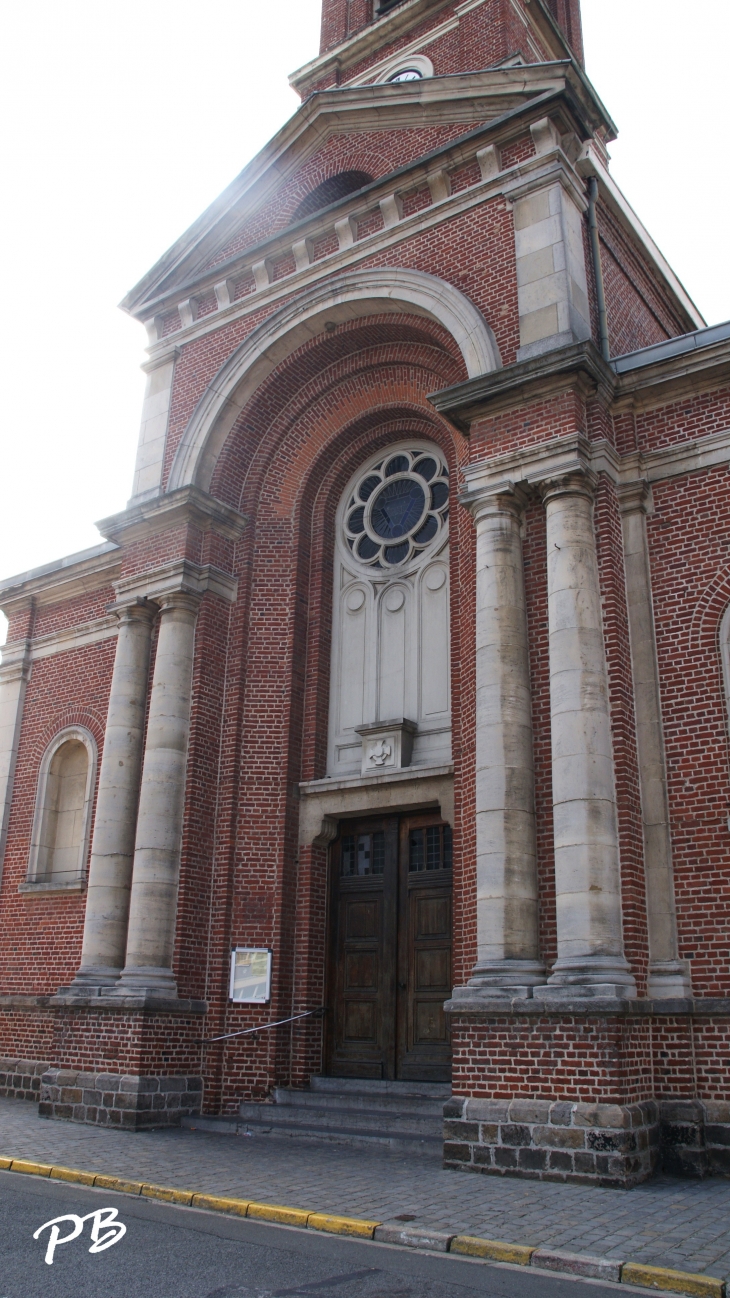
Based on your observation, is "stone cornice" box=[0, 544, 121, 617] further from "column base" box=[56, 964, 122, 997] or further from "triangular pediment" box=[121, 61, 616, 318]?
"column base" box=[56, 964, 122, 997]

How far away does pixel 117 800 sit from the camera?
13203 millimetres

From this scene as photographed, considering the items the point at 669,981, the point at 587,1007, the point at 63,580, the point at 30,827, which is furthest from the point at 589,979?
the point at 63,580

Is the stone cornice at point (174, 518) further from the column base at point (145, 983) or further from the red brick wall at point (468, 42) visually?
the red brick wall at point (468, 42)

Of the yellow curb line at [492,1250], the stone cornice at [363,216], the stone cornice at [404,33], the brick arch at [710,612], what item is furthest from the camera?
the stone cornice at [404,33]

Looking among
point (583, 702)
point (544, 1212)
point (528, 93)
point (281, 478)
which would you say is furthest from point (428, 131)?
point (544, 1212)

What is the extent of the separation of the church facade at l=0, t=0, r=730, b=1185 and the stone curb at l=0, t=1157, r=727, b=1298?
7.83 ft

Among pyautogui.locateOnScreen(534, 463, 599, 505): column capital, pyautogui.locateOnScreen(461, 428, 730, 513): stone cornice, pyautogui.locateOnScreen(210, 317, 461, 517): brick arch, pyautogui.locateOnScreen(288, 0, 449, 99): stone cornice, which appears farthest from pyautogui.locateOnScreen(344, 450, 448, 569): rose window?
pyautogui.locateOnScreen(288, 0, 449, 99): stone cornice

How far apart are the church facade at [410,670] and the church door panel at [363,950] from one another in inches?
1.8

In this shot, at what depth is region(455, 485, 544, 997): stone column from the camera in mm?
9445

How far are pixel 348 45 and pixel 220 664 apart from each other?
12.1 m

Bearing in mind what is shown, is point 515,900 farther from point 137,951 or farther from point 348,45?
point 348,45

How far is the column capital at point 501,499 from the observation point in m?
10.8

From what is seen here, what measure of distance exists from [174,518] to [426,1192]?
9.20 m

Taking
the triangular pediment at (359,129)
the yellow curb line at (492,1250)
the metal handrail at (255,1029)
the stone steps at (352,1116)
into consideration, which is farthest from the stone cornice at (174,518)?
the yellow curb line at (492,1250)
